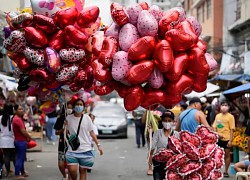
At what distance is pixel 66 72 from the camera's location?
7355 mm

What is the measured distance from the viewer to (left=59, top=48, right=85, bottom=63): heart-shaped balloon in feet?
23.8

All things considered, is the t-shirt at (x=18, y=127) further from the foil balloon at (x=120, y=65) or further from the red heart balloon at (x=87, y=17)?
the foil balloon at (x=120, y=65)

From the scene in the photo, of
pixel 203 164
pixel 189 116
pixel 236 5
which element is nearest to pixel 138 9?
pixel 203 164

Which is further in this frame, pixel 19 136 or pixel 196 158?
pixel 19 136

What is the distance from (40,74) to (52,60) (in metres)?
0.43

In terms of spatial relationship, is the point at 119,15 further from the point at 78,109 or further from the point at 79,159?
the point at 79,159

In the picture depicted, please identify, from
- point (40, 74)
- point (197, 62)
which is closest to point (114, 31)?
point (197, 62)

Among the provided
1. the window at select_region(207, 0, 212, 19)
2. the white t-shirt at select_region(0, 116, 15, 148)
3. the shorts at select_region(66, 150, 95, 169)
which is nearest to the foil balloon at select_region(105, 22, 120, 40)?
the shorts at select_region(66, 150, 95, 169)

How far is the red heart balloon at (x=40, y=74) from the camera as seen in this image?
24.4ft

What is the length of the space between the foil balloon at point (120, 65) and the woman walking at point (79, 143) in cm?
262

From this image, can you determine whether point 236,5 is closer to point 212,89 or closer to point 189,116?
point 212,89

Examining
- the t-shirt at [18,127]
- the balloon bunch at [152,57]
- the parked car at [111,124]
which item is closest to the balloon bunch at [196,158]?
the balloon bunch at [152,57]

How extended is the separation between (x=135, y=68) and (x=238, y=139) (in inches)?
276

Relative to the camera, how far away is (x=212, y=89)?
1997cm
